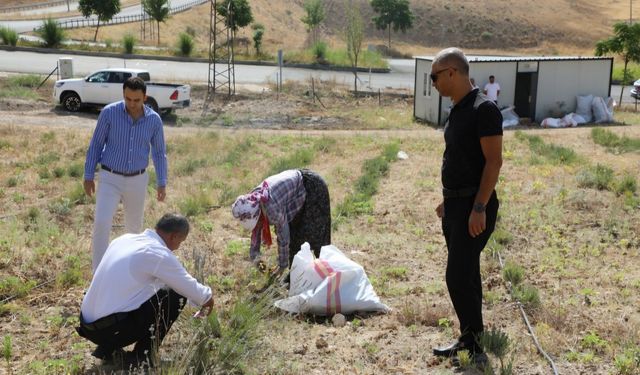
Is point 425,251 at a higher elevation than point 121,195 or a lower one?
lower

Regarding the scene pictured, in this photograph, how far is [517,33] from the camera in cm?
7488

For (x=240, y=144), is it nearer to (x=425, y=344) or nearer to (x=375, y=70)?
(x=425, y=344)

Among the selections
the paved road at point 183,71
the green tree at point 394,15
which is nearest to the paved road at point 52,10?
the green tree at point 394,15

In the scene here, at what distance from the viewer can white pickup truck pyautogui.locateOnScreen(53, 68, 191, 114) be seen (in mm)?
22859

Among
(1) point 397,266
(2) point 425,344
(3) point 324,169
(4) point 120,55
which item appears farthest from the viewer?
(4) point 120,55

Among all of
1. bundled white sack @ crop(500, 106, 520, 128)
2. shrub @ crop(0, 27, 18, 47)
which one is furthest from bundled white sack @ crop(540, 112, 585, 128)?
shrub @ crop(0, 27, 18, 47)

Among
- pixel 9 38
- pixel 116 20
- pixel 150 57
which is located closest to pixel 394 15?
pixel 116 20

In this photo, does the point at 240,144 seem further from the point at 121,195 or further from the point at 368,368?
the point at 368,368

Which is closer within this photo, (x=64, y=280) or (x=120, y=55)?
(x=64, y=280)

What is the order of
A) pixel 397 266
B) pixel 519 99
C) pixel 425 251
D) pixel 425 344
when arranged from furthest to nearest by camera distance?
pixel 519 99 → pixel 425 251 → pixel 397 266 → pixel 425 344

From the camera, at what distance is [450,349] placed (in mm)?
5105

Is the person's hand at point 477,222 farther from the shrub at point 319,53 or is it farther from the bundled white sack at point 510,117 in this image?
the shrub at point 319,53

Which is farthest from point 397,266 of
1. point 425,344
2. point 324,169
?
point 324,169

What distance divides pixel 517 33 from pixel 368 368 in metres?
74.3
